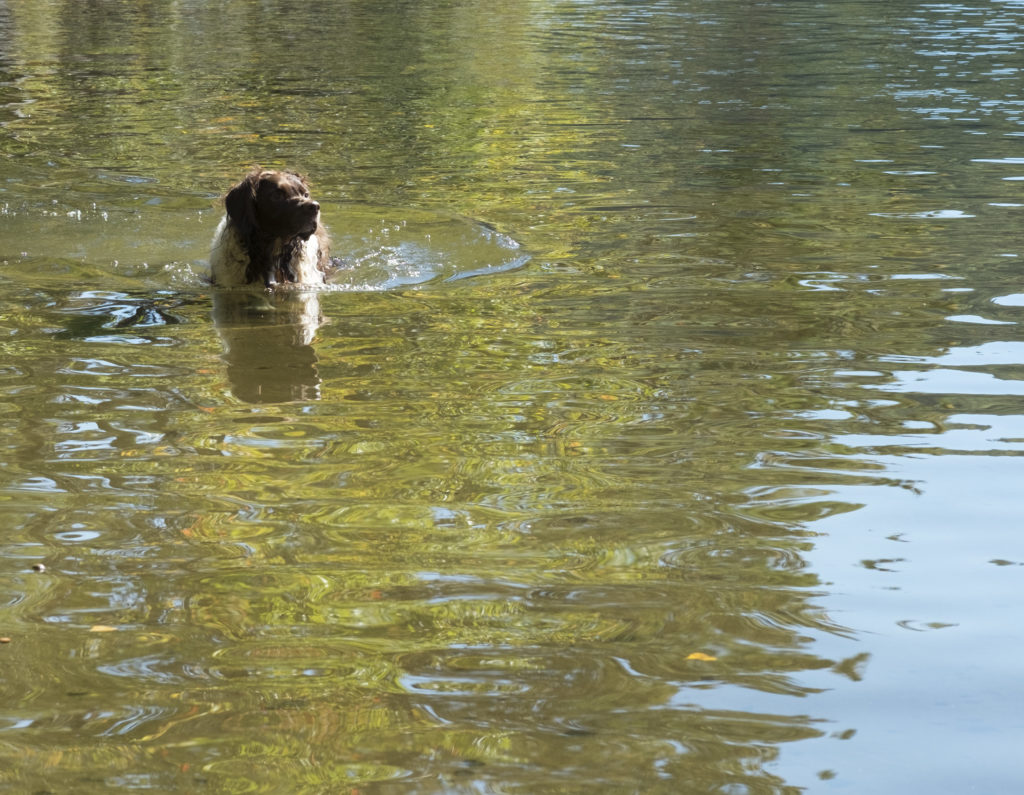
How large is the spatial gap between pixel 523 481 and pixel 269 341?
297cm

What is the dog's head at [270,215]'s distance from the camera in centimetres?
885

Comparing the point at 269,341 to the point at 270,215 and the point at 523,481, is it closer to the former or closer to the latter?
the point at 270,215

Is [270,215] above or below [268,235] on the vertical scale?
above

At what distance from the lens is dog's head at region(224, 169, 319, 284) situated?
29.0 ft

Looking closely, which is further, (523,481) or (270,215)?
(270,215)

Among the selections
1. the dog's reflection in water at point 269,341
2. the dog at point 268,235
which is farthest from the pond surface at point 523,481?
the dog at point 268,235

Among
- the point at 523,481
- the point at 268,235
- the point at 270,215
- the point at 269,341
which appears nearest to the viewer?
the point at 523,481

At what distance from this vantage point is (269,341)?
794 centimetres

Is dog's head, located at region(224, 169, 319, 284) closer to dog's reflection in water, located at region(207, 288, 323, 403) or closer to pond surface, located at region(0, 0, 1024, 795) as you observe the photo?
dog's reflection in water, located at region(207, 288, 323, 403)

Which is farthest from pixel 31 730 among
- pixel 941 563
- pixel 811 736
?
pixel 941 563

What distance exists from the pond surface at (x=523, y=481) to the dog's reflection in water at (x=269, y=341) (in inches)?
1.4

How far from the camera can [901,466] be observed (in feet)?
18.5

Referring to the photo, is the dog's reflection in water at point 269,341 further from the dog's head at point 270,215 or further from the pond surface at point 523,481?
the dog's head at point 270,215

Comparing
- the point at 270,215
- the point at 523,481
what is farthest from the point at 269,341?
the point at 523,481
